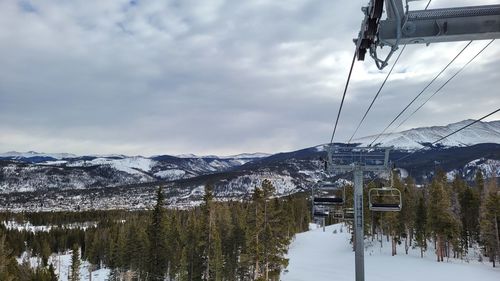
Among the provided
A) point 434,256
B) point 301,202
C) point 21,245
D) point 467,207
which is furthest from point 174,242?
point 21,245

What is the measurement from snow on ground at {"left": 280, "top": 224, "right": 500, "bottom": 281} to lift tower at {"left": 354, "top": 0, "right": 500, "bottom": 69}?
152 feet

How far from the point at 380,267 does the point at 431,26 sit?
54.5 metres

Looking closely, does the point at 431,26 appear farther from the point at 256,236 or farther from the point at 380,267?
the point at 380,267

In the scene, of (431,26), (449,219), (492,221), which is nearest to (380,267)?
(449,219)

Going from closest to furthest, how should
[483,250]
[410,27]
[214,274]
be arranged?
[410,27] < [214,274] < [483,250]

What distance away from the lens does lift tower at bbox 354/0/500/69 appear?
6.21 meters

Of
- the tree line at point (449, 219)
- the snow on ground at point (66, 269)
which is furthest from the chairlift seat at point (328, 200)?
the snow on ground at point (66, 269)

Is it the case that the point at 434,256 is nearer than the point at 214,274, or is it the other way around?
the point at 214,274

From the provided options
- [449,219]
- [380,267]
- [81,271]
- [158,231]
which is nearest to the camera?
[158,231]

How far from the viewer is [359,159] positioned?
22375 mm

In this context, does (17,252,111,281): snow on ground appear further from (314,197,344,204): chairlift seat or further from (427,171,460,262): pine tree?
(314,197,344,204): chairlift seat

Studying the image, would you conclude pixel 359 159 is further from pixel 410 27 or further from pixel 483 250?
pixel 483 250

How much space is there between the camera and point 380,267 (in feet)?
182

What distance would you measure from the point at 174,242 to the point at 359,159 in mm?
54624
